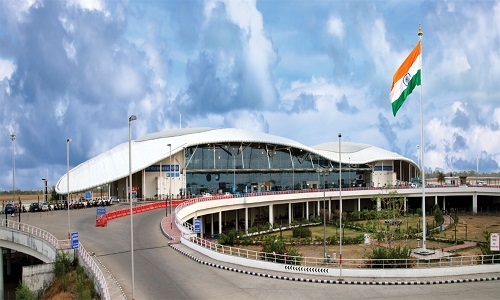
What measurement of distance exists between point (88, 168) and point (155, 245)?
41.9m

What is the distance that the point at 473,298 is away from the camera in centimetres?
2312

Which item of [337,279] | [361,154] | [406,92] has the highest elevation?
[406,92]

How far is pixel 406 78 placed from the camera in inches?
1359

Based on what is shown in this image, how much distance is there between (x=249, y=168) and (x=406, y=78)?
48.3 m

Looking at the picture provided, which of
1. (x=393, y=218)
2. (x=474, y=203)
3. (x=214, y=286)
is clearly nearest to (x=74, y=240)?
(x=214, y=286)

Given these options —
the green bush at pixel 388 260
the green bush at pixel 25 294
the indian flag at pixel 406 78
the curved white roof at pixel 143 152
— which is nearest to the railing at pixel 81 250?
the green bush at pixel 25 294

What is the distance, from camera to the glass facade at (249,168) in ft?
249

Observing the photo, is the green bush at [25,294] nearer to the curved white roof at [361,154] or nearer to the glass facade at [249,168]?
the glass facade at [249,168]

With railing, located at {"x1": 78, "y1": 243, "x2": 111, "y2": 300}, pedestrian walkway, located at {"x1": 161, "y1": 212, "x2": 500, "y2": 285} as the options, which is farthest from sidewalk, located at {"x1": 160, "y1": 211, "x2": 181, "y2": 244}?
railing, located at {"x1": 78, "y1": 243, "x2": 111, "y2": 300}

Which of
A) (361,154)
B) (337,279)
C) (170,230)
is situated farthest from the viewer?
(361,154)

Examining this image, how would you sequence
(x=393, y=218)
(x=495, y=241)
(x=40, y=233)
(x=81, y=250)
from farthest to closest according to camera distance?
(x=393, y=218), (x=40, y=233), (x=81, y=250), (x=495, y=241)

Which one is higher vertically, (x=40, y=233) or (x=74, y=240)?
(x=74, y=240)

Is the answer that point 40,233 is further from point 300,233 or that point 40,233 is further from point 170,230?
point 300,233

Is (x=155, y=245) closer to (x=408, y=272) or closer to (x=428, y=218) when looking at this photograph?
(x=408, y=272)
